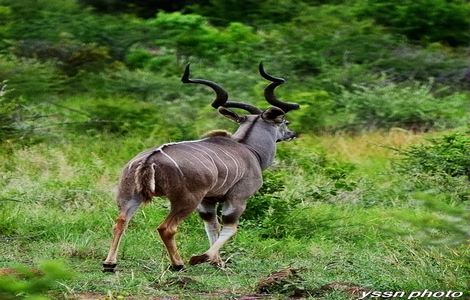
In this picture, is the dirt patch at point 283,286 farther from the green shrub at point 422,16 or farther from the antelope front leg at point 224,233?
the green shrub at point 422,16

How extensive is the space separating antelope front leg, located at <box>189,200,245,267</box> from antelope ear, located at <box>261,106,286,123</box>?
123cm

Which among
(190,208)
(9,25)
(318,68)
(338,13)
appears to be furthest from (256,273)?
(338,13)

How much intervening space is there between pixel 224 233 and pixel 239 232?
1275 mm

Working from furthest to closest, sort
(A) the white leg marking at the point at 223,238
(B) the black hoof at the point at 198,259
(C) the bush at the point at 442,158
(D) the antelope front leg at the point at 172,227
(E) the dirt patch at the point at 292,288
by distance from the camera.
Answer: (C) the bush at the point at 442,158, (A) the white leg marking at the point at 223,238, (B) the black hoof at the point at 198,259, (D) the antelope front leg at the point at 172,227, (E) the dirt patch at the point at 292,288

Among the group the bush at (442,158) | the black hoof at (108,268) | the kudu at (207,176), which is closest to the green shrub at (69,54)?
the bush at (442,158)

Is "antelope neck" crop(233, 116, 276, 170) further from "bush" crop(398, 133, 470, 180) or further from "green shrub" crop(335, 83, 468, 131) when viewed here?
"green shrub" crop(335, 83, 468, 131)

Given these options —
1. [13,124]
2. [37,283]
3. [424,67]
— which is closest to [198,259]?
[37,283]

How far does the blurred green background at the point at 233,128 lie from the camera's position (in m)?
7.49

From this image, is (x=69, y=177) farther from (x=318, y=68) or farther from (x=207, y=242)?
(x=318, y=68)

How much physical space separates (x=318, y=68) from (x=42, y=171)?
8748 mm

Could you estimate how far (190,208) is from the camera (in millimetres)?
7855

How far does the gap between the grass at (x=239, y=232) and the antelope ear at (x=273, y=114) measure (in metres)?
0.97

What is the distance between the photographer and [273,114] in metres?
9.62

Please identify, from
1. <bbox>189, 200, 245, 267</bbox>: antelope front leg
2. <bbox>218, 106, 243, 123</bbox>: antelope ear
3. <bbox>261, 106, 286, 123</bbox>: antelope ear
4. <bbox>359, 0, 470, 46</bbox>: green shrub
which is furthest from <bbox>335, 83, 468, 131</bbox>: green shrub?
<bbox>189, 200, 245, 267</bbox>: antelope front leg
